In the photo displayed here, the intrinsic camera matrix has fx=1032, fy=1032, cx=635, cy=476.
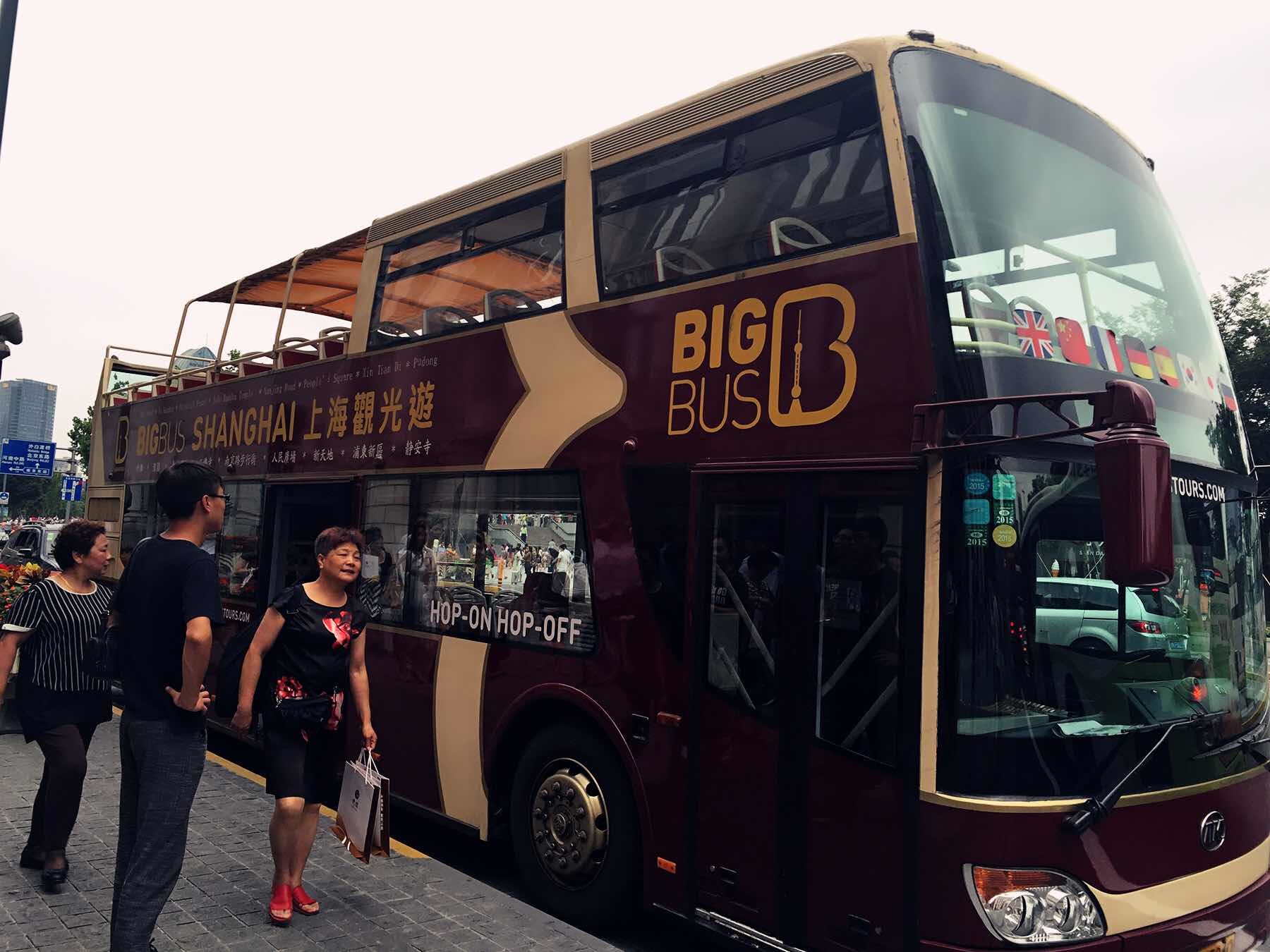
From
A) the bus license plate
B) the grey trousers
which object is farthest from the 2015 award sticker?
the grey trousers

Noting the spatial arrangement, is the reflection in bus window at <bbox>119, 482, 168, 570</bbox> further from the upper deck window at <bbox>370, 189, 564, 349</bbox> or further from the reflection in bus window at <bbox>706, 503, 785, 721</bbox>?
the reflection in bus window at <bbox>706, 503, 785, 721</bbox>

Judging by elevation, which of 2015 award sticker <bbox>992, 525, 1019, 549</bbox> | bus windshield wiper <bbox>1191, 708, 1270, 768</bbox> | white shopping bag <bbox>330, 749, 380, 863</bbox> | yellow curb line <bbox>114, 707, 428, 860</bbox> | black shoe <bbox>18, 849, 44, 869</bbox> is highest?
2015 award sticker <bbox>992, 525, 1019, 549</bbox>

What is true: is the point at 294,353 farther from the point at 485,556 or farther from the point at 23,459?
the point at 23,459

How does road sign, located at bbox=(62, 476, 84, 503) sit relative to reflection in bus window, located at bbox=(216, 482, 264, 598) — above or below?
above

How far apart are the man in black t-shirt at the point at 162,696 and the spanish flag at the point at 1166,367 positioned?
385 centimetres

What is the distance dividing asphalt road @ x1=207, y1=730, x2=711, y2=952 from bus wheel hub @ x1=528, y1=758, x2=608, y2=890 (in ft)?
1.12

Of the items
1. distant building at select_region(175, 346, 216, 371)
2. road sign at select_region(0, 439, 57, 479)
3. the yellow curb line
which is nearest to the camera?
the yellow curb line

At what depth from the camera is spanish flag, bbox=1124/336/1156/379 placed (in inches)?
167

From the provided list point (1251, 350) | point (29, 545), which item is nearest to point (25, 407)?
point (29, 545)

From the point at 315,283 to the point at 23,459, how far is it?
32571 mm

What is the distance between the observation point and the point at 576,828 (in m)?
5.23

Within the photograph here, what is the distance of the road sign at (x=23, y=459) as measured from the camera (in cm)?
3594

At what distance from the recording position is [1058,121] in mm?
4688

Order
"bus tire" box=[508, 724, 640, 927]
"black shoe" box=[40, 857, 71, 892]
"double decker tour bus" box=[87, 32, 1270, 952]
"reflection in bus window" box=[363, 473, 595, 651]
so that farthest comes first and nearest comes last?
1. "reflection in bus window" box=[363, 473, 595, 651]
2. "bus tire" box=[508, 724, 640, 927]
3. "black shoe" box=[40, 857, 71, 892]
4. "double decker tour bus" box=[87, 32, 1270, 952]
